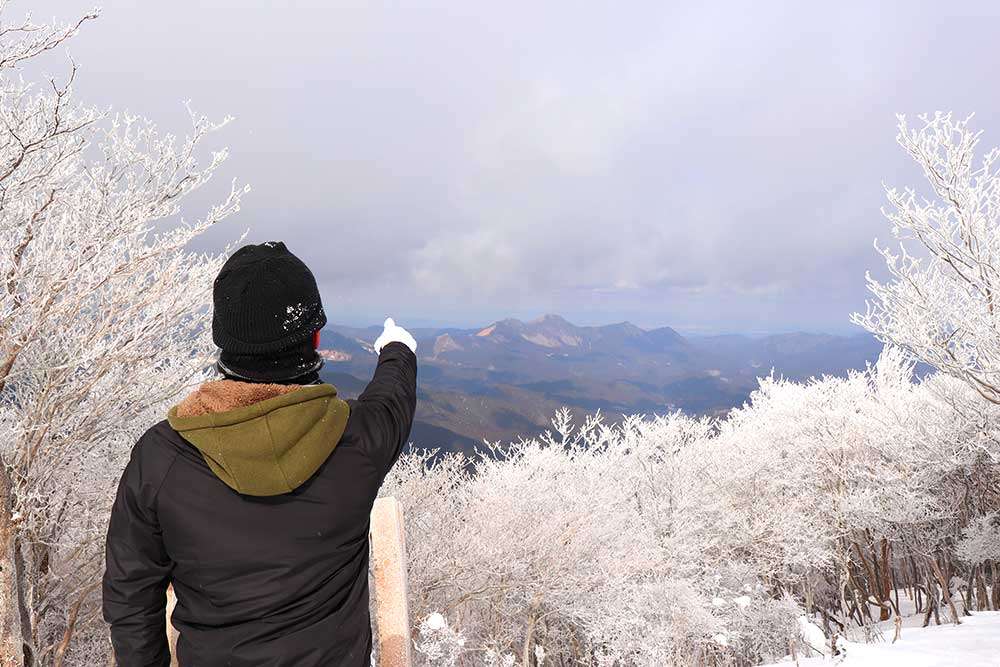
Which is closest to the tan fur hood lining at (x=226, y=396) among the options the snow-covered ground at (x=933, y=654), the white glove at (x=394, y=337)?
the white glove at (x=394, y=337)

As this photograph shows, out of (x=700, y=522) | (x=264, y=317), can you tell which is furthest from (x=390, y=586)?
(x=700, y=522)

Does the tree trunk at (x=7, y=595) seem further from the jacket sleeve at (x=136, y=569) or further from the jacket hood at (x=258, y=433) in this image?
the jacket hood at (x=258, y=433)

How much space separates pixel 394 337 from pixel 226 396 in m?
0.56

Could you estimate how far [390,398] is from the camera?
1484 millimetres

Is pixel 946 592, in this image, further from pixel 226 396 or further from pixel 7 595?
pixel 226 396

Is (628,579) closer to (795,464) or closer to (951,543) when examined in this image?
(795,464)

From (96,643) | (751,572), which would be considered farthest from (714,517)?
(96,643)

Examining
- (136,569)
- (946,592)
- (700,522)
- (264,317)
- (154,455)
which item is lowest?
(946,592)

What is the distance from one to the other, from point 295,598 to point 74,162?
20.9 ft

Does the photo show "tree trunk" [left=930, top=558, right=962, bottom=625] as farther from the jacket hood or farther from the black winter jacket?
the jacket hood

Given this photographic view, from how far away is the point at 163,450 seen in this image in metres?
1.24

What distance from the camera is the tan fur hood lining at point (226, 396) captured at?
3.99 ft

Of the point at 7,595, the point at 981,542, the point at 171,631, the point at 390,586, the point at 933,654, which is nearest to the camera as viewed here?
the point at 171,631

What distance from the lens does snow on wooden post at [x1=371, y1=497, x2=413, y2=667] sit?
1650mm
